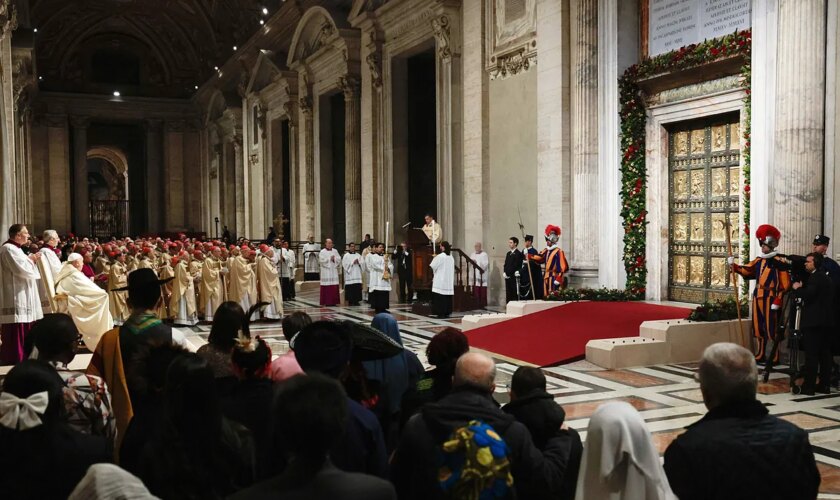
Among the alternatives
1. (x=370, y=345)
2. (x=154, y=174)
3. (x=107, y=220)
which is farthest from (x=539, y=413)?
(x=107, y=220)

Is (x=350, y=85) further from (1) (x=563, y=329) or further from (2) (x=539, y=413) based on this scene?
(2) (x=539, y=413)

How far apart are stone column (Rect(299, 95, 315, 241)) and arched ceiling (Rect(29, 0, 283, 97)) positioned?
1269 centimetres

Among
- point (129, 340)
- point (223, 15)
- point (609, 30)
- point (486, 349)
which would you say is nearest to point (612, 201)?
point (609, 30)

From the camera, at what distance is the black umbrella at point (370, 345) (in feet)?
13.4

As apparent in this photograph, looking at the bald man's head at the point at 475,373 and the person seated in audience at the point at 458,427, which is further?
the bald man's head at the point at 475,373

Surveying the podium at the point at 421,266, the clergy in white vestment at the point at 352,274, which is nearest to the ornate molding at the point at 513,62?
the podium at the point at 421,266

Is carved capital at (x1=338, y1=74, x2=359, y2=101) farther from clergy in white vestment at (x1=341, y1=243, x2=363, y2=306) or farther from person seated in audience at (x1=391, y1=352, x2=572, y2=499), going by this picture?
person seated in audience at (x1=391, y1=352, x2=572, y2=499)

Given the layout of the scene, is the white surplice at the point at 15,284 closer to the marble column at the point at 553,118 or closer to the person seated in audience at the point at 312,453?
the person seated in audience at the point at 312,453

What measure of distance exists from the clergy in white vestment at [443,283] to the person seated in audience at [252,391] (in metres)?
12.5

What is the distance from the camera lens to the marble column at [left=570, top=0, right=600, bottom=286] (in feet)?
48.3

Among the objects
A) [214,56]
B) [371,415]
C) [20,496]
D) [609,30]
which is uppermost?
[214,56]

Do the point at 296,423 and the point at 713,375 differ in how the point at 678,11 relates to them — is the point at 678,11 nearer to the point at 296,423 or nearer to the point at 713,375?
the point at 713,375

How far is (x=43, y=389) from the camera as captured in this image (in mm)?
3047

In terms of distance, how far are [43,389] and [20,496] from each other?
0.40 m
